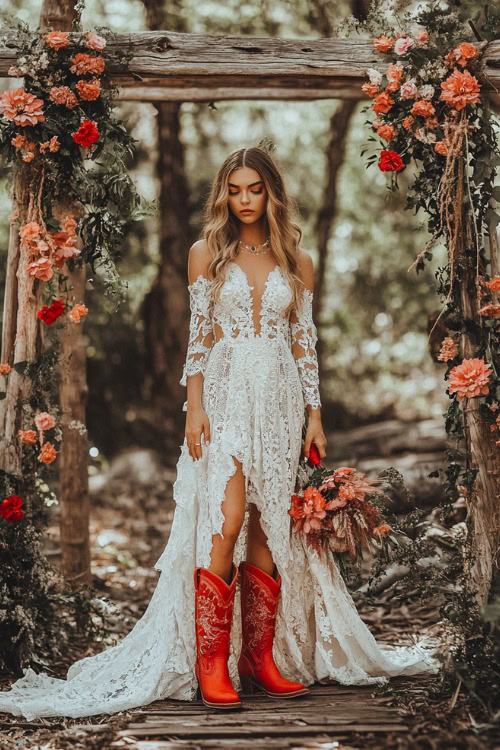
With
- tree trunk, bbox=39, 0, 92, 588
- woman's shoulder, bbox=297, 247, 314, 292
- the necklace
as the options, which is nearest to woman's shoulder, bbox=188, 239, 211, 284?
the necklace

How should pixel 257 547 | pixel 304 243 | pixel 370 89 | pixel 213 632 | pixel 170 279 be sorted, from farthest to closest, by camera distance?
pixel 304 243
pixel 170 279
pixel 370 89
pixel 257 547
pixel 213 632

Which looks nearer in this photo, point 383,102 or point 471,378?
point 471,378

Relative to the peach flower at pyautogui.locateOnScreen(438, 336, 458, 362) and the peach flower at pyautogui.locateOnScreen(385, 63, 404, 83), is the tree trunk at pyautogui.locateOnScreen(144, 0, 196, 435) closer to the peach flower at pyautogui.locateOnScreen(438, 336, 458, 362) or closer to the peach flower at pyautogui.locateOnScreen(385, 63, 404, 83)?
the peach flower at pyautogui.locateOnScreen(385, 63, 404, 83)

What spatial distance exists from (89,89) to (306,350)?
1.60 m

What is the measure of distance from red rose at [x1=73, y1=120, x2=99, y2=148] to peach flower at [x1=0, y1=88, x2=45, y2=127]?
7.9 inches

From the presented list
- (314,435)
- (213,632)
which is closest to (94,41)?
(314,435)

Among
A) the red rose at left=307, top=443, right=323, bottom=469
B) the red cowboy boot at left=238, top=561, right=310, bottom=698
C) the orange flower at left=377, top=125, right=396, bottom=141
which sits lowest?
the red cowboy boot at left=238, top=561, right=310, bottom=698

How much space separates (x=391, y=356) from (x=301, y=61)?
8.85 m

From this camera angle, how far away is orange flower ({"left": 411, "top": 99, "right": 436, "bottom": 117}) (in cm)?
379

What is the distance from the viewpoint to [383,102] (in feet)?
12.7

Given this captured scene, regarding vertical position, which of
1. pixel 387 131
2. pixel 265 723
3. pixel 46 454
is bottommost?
pixel 265 723

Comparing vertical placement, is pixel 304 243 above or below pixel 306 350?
above

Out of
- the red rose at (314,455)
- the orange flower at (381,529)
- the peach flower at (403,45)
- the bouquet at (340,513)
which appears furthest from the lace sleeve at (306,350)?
the peach flower at (403,45)

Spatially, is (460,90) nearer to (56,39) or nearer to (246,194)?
(246,194)
